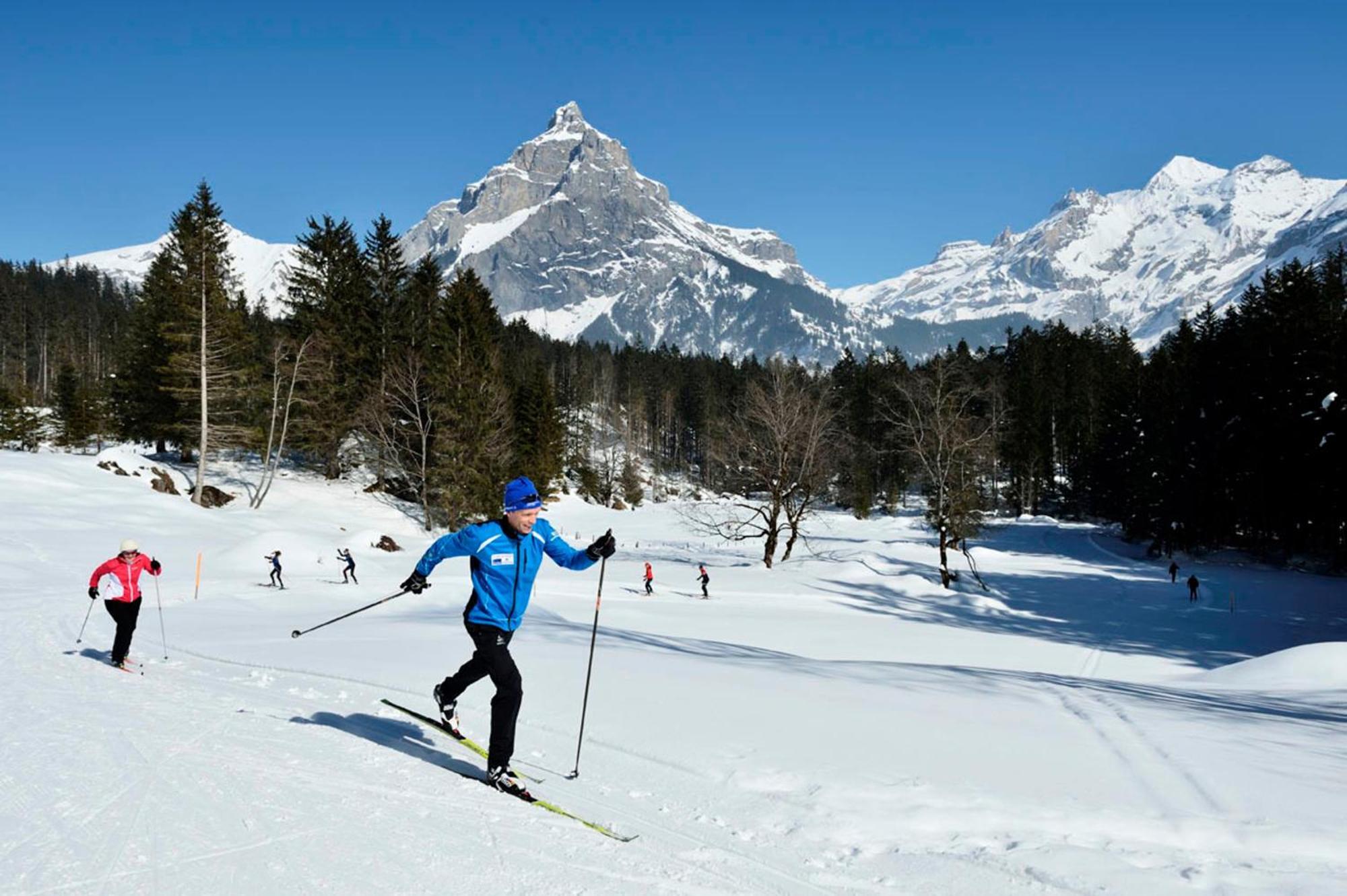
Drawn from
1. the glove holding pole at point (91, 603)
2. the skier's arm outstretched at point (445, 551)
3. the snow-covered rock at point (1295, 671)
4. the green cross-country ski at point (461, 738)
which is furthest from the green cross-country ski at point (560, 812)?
the snow-covered rock at point (1295, 671)

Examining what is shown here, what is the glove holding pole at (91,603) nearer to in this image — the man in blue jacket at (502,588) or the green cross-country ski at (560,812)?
the green cross-country ski at (560,812)

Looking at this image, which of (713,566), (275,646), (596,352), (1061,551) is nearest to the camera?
(275,646)

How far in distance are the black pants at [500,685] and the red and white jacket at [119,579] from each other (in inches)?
270

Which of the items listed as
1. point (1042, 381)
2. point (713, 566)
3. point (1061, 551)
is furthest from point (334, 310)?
point (1042, 381)

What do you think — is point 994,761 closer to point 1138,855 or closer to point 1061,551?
point 1138,855

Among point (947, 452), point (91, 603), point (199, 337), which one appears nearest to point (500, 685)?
point (91, 603)

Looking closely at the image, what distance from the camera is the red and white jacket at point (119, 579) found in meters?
9.44

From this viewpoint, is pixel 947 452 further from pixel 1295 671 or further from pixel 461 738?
pixel 461 738

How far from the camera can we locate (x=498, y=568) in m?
5.31

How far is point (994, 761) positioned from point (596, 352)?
425 feet

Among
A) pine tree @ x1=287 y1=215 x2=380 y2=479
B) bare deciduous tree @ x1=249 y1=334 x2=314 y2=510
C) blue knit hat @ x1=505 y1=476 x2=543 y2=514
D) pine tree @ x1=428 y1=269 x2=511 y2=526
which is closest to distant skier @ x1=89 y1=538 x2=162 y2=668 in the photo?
blue knit hat @ x1=505 y1=476 x2=543 y2=514

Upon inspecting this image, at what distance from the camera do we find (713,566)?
32.1 meters

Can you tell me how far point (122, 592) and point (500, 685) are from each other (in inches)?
284

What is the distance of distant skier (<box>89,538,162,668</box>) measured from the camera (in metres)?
9.35
